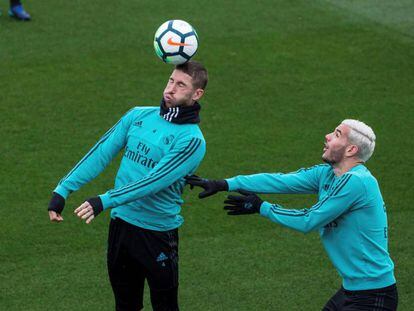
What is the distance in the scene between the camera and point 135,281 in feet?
21.1

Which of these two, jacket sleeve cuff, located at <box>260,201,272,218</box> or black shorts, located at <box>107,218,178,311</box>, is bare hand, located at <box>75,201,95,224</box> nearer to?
black shorts, located at <box>107,218,178,311</box>

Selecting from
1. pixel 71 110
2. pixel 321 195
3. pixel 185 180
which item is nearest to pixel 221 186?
pixel 185 180

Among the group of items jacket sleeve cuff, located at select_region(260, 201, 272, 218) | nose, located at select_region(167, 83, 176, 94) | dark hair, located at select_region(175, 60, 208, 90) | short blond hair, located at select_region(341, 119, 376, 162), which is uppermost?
dark hair, located at select_region(175, 60, 208, 90)

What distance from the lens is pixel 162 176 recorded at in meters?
5.94

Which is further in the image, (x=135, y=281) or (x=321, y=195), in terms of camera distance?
(x=135, y=281)

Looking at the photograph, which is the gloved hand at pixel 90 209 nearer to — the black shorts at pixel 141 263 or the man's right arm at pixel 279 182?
the black shorts at pixel 141 263

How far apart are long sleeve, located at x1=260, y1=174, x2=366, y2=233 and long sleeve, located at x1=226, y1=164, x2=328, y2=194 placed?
360 mm

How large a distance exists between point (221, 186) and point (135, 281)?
3.24 feet

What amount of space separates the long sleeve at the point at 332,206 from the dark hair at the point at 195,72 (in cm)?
108

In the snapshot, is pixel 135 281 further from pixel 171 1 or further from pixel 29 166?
pixel 171 1

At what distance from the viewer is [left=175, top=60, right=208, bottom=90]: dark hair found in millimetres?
6145

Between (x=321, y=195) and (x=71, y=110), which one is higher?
(x=321, y=195)

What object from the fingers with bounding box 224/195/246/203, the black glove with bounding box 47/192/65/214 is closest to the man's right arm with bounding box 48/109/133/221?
the black glove with bounding box 47/192/65/214

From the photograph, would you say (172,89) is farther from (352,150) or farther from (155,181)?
(352,150)
